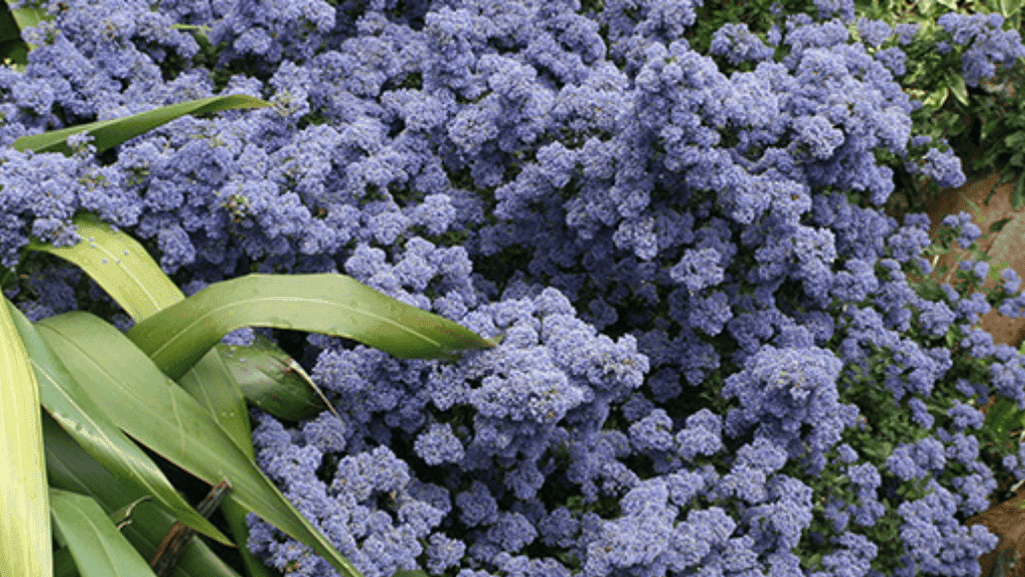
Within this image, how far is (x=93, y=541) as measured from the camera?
1.83 metres

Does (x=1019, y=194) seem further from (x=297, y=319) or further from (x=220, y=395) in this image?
(x=220, y=395)

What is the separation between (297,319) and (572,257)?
1149 mm

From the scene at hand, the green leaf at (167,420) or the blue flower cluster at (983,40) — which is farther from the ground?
the blue flower cluster at (983,40)

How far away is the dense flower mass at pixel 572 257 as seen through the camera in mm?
2465

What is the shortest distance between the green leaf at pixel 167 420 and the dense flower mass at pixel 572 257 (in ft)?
0.51

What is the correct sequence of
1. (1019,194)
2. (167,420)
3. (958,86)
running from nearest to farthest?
1. (167,420)
2. (958,86)
3. (1019,194)

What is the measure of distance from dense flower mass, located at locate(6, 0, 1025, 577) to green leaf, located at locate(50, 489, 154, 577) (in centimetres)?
38

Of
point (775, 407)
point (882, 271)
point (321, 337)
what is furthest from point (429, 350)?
point (882, 271)

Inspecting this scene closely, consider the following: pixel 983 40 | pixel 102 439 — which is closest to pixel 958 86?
pixel 983 40

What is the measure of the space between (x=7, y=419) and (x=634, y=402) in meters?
1.93

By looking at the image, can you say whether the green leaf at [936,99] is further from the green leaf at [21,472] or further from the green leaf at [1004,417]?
the green leaf at [21,472]

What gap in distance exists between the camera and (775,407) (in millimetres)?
2773

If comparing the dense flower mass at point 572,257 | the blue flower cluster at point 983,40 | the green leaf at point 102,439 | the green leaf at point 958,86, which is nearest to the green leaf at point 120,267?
the dense flower mass at point 572,257

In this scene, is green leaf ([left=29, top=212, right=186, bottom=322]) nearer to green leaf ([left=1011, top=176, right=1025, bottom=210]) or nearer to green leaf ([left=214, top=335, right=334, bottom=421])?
green leaf ([left=214, top=335, right=334, bottom=421])
